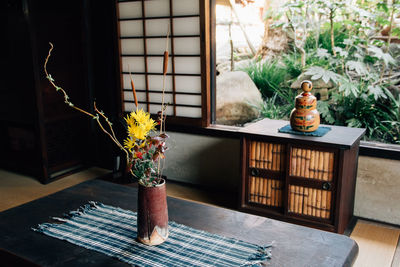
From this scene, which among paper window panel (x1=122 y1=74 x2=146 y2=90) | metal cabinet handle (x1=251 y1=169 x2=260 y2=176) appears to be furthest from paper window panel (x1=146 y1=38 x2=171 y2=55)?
metal cabinet handle (x1=251 y1=169 x2=260 y2=176)

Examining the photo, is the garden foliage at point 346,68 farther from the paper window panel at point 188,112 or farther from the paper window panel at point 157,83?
the paper window panel at point 157,83

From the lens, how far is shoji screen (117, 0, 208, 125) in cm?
352

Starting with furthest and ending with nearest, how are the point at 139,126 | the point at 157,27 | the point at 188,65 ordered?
the point at 157,27 → the point at 188,65 → the point at 139,126

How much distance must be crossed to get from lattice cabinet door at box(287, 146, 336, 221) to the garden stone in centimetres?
144

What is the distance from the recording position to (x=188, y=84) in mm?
3646

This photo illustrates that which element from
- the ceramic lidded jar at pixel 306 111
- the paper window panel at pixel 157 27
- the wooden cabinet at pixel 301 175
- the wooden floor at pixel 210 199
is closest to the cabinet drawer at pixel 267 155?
the wooden cabinet at pixel 301 175

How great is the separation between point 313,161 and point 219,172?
1.17 m

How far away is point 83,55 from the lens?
4.11m

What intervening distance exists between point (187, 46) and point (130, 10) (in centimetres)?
80

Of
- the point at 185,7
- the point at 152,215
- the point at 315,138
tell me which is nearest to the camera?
the point at 152,215

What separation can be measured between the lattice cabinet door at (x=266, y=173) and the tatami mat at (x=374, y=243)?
62 cm

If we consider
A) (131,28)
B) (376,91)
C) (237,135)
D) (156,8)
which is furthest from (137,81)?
(376,91)

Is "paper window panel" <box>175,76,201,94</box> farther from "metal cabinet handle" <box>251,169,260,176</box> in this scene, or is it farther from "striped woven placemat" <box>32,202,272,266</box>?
"striped woven placemat" <box>32,202,272,266</box>

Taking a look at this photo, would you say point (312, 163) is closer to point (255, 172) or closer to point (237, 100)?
point (255, 172)
